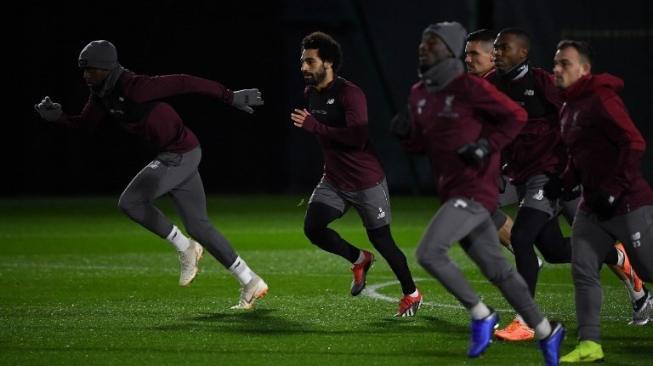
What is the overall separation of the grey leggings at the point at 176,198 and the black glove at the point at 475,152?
3.60 metres

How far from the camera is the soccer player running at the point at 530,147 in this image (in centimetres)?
945

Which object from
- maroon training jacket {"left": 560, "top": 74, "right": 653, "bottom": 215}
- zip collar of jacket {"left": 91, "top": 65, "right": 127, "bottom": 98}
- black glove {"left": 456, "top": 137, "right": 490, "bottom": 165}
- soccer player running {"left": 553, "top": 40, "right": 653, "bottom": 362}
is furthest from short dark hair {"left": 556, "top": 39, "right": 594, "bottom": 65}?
zip collar of jacket {"left": 91, "top": 65, "right": 127, "bottom": 98}

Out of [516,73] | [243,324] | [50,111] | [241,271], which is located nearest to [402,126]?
[516,73]

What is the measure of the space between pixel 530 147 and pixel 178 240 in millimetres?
3269

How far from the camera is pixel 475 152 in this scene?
302 inches

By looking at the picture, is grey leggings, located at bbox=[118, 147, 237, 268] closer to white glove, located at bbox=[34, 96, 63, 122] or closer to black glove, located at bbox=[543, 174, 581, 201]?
white glove, located at bbox=[34, 96, 63, 122]

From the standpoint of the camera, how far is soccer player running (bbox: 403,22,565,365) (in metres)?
7.77

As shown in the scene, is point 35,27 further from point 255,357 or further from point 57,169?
point 255,357

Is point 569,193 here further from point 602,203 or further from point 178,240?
point 178,240

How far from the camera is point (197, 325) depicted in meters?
10.0

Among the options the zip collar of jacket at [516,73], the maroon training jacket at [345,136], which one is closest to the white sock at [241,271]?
the maroon training jacket at [345,136]

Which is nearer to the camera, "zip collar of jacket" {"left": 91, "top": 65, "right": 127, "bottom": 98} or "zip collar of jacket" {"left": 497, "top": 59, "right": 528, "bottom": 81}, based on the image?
"zip collar of jacket" {"left": 497, "top": 59, "right": 528, "bottom": 81}

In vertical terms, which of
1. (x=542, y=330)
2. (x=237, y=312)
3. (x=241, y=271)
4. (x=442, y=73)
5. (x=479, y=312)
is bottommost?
(x=237, y=312)

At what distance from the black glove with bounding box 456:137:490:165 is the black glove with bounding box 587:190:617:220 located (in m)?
0.84
